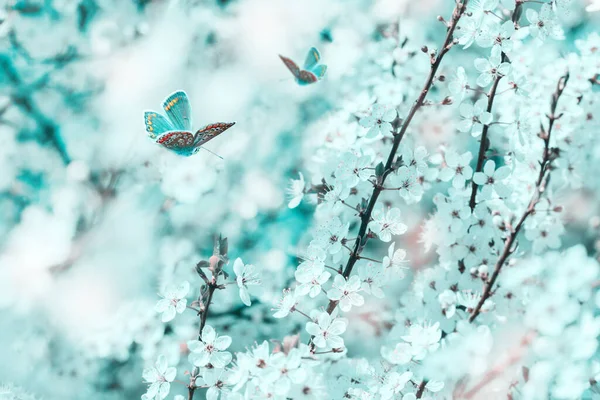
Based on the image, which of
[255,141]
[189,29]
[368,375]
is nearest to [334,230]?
[368,375]

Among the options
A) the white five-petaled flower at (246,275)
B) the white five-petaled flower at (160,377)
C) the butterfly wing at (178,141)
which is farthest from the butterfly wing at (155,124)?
the white five-petaled flower at (160,377)

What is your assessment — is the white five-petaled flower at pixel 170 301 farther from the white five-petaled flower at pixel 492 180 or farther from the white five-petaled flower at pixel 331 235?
the white five-petaled flower at pixel 492 180

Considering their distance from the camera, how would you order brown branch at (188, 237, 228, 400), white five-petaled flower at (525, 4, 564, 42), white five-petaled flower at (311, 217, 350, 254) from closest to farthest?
brown branch at (188, 237, 228, 400) → white five-petaled flower at (311, 217, 350, 254) → white five-petaled flower at (525, 4, 564, 42)

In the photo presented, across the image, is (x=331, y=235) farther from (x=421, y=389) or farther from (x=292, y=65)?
(x=292, y=65)

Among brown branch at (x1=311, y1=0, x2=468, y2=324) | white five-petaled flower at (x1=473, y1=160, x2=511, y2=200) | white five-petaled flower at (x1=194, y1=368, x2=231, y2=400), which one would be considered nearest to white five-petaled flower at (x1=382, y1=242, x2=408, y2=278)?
brown branch at (x1=311, y1=0, x2=468, y2=324)

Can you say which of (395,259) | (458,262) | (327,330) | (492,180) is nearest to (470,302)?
(458,262)

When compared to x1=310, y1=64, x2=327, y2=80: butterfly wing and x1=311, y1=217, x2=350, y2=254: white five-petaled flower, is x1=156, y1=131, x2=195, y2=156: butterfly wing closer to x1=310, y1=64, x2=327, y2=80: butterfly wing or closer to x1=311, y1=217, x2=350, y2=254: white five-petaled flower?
x1=311, y1=217, x2=350, y2=254: white five-petaled flower
